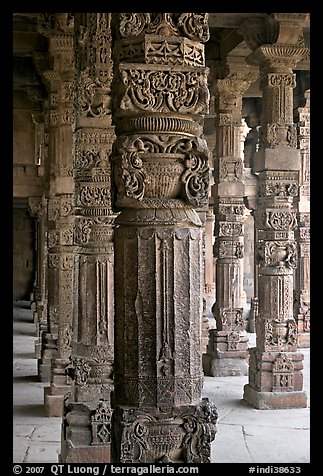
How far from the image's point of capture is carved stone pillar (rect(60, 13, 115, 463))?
7.35 m

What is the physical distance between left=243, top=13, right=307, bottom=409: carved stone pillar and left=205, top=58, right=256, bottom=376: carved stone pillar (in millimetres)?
2523

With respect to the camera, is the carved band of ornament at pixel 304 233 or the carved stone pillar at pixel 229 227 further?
the carved band of ornament at pixel 304 233

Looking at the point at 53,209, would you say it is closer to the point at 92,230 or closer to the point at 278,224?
the point at 278,224

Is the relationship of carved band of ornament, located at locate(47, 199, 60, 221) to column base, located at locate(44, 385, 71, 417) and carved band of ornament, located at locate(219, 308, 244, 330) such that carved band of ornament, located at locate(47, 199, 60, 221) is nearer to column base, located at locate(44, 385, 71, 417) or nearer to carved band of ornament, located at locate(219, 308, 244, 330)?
column base, located at locate(44, 385, 71, 417)

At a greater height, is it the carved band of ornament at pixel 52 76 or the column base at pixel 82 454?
the carved band of ornament at pixel 52 76

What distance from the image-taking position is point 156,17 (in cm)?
480

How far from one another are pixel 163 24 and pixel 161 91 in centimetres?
46

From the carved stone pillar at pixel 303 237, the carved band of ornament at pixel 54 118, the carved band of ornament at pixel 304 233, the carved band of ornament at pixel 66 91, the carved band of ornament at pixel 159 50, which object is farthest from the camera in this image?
the carved band of ornament at pixel 304 233

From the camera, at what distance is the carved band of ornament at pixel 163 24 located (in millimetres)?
4781

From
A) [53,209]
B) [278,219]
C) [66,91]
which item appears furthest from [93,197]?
[53,209]

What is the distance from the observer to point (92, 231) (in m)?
7.45

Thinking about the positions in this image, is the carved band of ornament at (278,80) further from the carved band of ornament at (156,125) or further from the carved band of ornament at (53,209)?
the carved band of ornament at (156,125)

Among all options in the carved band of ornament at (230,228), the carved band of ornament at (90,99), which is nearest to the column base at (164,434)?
the carved band of ornament at (90,99)
